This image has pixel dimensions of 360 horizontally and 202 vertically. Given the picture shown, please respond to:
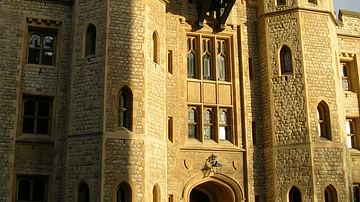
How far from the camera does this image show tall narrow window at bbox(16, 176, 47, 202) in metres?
16.3

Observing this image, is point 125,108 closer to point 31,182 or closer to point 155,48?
point 155,48

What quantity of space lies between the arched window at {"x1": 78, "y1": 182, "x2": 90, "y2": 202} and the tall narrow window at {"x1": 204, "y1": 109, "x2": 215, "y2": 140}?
5021mm

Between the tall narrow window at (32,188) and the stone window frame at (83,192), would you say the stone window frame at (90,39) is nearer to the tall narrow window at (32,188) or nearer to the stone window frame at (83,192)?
the stone window frame at (83,192)

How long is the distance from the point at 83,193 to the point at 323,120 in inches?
353

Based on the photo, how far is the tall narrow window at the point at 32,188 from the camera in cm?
1627

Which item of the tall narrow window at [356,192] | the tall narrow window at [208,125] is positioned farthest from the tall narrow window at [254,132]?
the tall narrow window at [356,192]

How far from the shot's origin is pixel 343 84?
2109 cm

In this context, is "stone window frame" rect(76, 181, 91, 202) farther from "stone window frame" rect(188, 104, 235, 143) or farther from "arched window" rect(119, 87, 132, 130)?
"stone window frame" rect(188, 104, 235, 143)

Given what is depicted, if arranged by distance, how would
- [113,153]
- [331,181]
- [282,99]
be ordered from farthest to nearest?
[282,99] → [331,181] → [113,153]

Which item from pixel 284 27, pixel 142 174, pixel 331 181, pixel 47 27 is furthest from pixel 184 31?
pixel 331 181

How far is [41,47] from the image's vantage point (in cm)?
1777

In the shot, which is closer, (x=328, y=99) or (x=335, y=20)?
(x=328, y=99)

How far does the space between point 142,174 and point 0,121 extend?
504 cm

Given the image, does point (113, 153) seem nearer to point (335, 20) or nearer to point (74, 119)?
point (74, 119)
